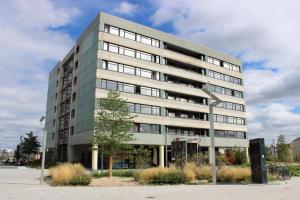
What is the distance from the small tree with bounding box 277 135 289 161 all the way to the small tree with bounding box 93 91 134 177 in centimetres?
5163

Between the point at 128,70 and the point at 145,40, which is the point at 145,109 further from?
the point at 145,40

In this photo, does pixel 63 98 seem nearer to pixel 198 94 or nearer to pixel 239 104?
pixel 198 94

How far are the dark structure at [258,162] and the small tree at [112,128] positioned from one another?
11.6 m

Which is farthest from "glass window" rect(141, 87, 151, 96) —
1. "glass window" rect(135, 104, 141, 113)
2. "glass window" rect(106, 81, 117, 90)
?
"glass window" rect(106, 81, 117, 90)

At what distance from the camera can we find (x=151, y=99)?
1917 inches

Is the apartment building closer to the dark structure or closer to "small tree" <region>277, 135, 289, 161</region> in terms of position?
"small tree" <region>277, 135, 289, 161</region>

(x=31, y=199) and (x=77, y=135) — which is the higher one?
(x=77, y=135)

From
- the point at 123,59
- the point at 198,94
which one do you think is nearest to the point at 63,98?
the point at 123,59

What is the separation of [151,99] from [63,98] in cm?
2213

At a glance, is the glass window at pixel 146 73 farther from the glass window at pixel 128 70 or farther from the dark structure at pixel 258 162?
the dark structure at pixel 258 162

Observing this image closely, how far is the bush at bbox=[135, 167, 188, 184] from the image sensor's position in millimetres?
20220

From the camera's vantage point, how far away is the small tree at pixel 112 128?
2848 cm

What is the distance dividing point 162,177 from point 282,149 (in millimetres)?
59343

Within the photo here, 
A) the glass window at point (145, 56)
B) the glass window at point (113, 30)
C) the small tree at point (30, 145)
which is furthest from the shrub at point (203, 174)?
the small tree at point (30, 145)
